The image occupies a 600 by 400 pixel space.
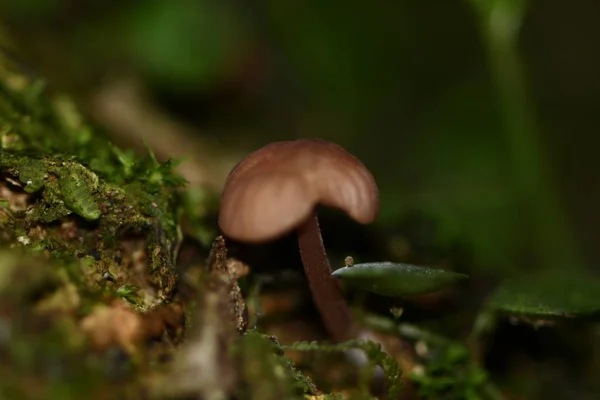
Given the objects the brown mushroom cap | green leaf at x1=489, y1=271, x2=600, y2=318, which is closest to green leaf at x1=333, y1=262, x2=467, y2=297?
the brown mushroom cap

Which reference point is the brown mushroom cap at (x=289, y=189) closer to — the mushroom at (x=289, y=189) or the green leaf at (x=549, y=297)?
the mushroom at (x=289, y=189)

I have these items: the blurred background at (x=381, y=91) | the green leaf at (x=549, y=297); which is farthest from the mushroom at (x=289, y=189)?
the blurred background at (x=381, y=91)

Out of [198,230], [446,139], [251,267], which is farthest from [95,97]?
[446,139]

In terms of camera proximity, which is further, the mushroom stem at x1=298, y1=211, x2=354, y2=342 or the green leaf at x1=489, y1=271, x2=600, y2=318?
the green leaf at x1=489, y1=271, x2=600, y2=318

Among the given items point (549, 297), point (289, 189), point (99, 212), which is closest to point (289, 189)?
point (289, 189)

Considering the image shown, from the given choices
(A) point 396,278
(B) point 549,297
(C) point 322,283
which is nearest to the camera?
(A) point 396,278

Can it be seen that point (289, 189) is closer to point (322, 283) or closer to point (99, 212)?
point (322, 283)

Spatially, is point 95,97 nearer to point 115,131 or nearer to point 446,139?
point 115,131

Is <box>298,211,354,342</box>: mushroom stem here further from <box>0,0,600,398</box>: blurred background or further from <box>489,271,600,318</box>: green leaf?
<box>0,0,600,398</box>: blurred background
